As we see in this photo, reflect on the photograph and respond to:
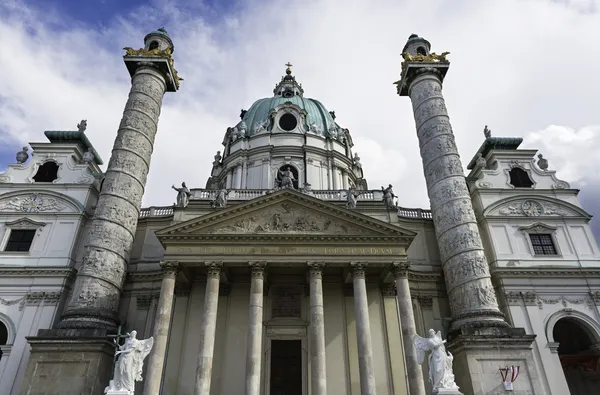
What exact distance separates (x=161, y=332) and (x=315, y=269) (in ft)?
22.5

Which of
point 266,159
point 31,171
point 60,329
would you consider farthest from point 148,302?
point 266,159

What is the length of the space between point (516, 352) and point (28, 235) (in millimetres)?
23855

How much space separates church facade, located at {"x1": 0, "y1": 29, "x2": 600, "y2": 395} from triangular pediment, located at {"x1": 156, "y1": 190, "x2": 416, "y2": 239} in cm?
7

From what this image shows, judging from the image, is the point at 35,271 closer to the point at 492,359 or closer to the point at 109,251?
the point at 109,251

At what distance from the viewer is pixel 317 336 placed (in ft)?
55.2

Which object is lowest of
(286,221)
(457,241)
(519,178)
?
(457,241)

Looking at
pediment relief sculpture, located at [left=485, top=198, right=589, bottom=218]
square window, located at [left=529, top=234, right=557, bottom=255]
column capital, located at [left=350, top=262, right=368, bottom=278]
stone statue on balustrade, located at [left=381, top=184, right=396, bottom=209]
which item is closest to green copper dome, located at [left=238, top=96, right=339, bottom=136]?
stone statue on balustrade, located at [left=381, top=184, right=396, bottom=209]

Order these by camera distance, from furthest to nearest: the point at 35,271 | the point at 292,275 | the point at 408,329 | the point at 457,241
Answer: the point at 292,275
the point at 35,271
the point at 457,241
the point at 408,329

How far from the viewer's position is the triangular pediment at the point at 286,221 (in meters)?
18.9

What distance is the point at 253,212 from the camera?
1972 centimetres

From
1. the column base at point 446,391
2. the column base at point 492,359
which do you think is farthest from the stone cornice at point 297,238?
the column base at point 446,391

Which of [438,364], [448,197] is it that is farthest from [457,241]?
[438,364]

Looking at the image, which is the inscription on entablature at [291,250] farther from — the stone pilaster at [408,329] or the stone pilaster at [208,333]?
the stone pilaster at [408,329]

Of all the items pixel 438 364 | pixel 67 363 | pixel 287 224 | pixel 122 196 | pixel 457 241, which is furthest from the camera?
pixel 122 196
